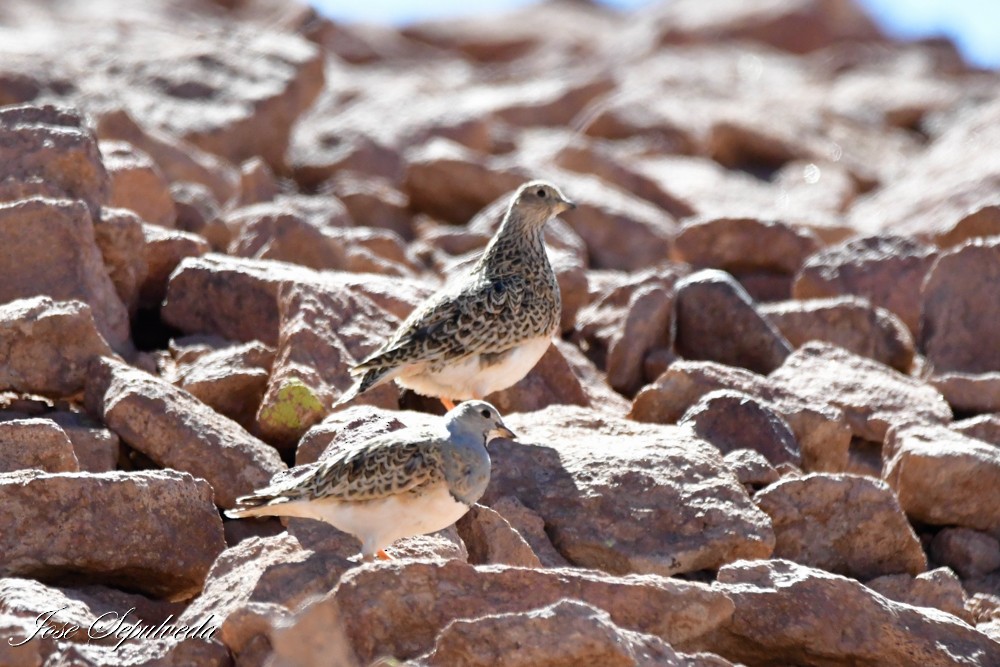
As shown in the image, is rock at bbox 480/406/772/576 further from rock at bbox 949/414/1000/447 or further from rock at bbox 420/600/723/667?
rock at bbox 949/414/1000/447

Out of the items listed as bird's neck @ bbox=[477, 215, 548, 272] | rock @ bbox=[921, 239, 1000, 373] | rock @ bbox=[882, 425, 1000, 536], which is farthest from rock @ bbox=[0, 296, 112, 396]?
rock @ bbox=[921, 239, 1000, 373]

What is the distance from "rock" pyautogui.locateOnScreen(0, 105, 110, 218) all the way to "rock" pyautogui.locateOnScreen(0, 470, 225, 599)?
362 centimetres

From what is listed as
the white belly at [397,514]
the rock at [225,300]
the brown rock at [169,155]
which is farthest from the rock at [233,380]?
the brown rock at [169,155]

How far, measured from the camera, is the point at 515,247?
10844 mm

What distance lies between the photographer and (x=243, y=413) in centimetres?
984

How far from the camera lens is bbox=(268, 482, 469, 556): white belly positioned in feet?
24.5

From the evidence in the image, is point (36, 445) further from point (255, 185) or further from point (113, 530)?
point (255, 185)

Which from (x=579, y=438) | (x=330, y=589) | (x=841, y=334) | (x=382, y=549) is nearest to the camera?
(x=330, y=589)

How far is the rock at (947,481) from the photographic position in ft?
31.6

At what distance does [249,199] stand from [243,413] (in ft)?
17.7

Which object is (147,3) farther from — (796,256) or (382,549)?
(382,549)

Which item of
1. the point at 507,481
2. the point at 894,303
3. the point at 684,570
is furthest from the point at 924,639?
the point at 894,303

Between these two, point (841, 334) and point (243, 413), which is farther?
point (841, 334)

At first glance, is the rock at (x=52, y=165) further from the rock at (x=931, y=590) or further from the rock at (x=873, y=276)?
the rock at (x=873, y=276)
